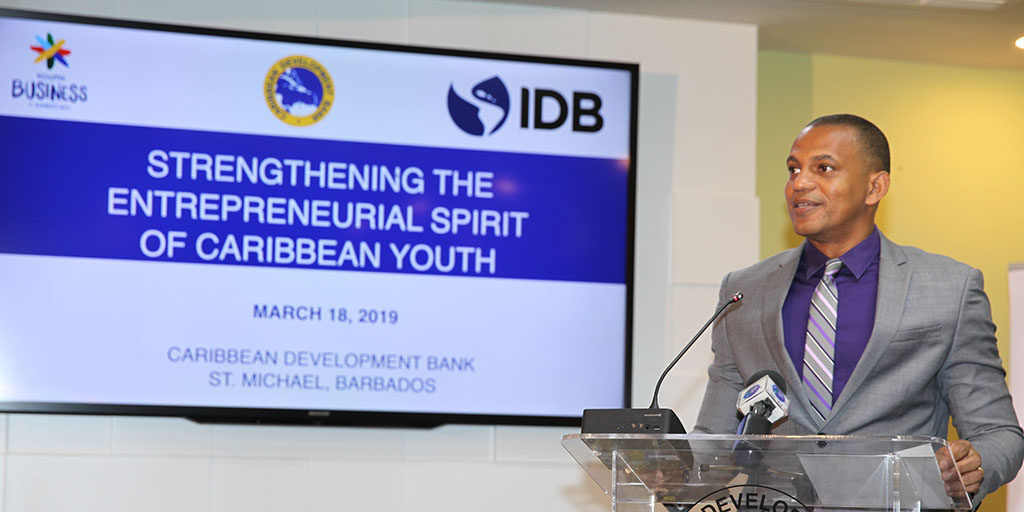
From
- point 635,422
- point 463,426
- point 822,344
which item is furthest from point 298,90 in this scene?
point 635,422

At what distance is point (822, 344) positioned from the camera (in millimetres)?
2389

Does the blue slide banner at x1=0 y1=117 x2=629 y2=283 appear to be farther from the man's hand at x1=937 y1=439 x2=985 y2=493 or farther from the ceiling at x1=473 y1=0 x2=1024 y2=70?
the man's hand at x1=937 y1=439 x2=985 y2=493

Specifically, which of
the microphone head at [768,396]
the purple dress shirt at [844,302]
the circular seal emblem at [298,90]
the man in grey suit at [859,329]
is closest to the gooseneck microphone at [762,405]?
the microphone head at [768,396]

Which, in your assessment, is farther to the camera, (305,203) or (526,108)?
(526,108)

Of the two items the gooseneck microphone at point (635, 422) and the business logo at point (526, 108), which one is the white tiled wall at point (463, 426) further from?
the gooseneck microphone at point (635, 422)

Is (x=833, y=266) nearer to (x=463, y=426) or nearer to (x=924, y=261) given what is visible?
(x=924, y=261)

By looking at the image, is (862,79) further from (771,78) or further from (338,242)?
(338,242)

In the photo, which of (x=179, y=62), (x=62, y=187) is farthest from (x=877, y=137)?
(x=62, y=187)

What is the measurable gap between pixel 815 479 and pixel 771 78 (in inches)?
125

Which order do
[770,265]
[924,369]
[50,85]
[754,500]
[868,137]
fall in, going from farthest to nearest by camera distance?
1. [50,85]
2. [770,265]
3. [868,137]
4. [924,369]
5. [754,500]

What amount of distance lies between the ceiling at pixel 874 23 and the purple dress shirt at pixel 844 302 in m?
1.80

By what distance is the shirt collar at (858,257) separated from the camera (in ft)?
8.07

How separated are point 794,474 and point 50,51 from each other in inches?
121

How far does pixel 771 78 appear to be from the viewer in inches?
180
